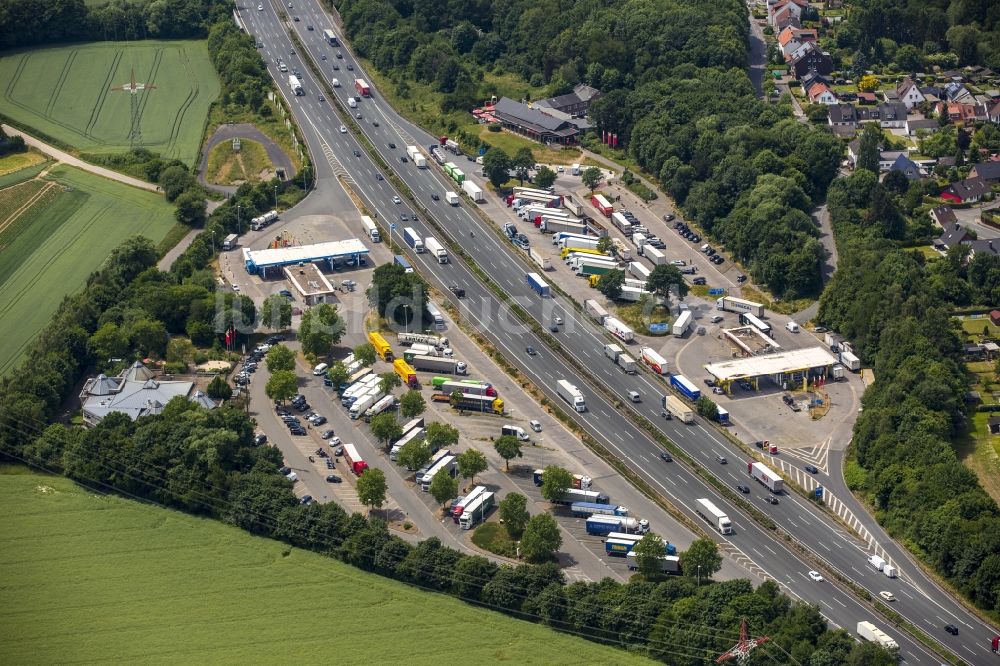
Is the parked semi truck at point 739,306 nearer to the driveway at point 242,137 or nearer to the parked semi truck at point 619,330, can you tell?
the parked semi truck at point 619,330

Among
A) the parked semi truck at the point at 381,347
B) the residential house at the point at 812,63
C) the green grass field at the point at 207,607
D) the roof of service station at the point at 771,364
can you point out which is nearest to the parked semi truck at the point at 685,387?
the roof of service station at the point at 771,364

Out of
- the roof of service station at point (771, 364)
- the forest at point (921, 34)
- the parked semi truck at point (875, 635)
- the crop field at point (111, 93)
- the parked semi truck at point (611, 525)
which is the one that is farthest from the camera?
the forest at point (921, 34)

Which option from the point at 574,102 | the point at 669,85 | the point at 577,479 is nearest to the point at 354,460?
the point at 577,479

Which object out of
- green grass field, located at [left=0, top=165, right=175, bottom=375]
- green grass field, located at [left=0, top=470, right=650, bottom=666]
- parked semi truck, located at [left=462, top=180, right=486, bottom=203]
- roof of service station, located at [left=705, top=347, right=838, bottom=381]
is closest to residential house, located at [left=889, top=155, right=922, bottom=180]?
roof of service station, located at [left=705, top=347, right=838, bottom=381]

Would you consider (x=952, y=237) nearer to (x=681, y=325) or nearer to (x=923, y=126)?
(x=681, y=325)

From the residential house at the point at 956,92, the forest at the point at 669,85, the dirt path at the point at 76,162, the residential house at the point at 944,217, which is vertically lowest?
the dirt path at the point at 76,162

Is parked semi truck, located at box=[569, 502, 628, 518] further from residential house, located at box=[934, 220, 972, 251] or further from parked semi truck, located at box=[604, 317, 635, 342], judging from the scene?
residential house, located at box=[934, 220, 972, 251]

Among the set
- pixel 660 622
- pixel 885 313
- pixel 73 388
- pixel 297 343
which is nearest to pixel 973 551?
pixel 660 622
